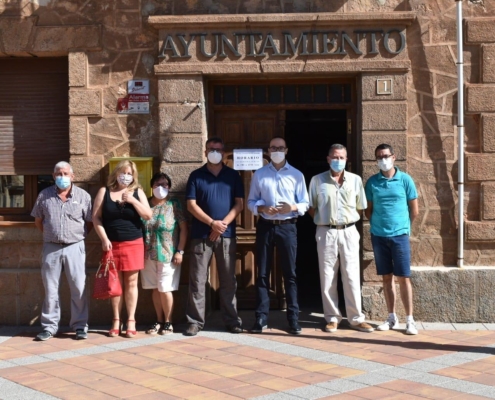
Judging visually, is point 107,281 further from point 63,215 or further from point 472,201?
point 472,201

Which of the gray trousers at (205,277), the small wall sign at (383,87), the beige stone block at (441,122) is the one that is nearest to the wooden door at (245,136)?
A: the gray trousers at (205,277)

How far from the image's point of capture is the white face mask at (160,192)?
30.3 feet

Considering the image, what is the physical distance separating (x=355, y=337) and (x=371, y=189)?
163 cm

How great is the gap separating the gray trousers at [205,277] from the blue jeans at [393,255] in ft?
5.18

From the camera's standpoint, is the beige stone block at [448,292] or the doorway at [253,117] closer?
the beige stone block at [448,292]

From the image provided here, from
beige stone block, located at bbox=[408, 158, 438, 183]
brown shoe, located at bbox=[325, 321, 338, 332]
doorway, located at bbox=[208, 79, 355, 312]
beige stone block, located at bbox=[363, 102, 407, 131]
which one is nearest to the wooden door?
doorway, located at bbox=[208, 79, 355, 312]

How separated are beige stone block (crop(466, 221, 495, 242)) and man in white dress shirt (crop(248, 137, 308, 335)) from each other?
1.93m

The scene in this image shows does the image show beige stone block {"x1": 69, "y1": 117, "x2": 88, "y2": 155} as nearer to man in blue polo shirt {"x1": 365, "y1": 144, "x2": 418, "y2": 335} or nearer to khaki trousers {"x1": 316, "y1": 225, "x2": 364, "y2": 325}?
khaki trousers {"x1": 316, "y1": 225, "x2": 364, "y2": 325}

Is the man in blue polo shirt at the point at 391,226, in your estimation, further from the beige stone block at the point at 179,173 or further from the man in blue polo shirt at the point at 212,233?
the beige stone block at the point at 179,173

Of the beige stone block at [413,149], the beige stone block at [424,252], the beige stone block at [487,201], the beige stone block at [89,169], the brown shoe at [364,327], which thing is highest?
the beige stone block at [413,149]

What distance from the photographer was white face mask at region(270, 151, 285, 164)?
30.1ft

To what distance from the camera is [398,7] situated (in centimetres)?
955

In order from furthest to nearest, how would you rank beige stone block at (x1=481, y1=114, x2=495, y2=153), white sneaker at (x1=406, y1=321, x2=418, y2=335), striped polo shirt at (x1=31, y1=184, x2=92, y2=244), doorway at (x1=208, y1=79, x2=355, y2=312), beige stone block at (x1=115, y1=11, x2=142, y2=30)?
1. doorway at (x1=208, y1=79, x2=355, y2=312)
2. beige stone block at (x1=115, y1=11, x2=142, y2=30)
3. beige stone block at (x1=481, y1=114, x2=495, y2=153)
4. striped polo shirt at (x1=31, y1=184, x2=92, y2=244)
5. white sneaker at (x1=406, y1=321, x2=418, y2=335)

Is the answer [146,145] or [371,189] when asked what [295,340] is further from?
[146,145]
